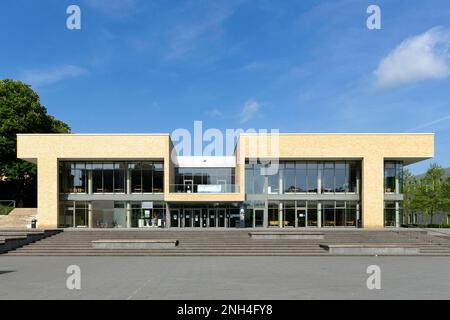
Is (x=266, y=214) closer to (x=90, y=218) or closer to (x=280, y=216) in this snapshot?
(x=280, y=216)

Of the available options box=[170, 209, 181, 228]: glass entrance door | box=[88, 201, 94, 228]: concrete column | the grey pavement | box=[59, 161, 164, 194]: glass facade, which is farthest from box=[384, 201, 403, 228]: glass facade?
box=[88, 201, 94, 228]: concrete column

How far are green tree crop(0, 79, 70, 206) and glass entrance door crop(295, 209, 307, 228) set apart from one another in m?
28.2

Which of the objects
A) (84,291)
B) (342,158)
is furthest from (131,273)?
(342,158)

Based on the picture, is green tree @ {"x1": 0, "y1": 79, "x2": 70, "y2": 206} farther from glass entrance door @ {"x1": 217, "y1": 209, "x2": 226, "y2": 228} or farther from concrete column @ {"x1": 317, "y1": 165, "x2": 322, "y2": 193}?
concrete column @ {"x1": 317, "y1": 165, "x2": 322, "y2": 193}

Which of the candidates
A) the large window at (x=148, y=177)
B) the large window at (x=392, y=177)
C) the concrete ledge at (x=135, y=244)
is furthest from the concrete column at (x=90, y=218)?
the large window at (x=392, y=177)

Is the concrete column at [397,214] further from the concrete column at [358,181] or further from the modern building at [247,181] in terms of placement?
the concrete column at [358,181]

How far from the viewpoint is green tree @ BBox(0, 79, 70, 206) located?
4766cm

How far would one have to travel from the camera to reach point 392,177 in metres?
42.5

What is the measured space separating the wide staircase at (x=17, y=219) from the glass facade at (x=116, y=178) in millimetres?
4210

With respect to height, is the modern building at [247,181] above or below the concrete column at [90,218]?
above

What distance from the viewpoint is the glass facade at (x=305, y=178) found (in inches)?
1677
